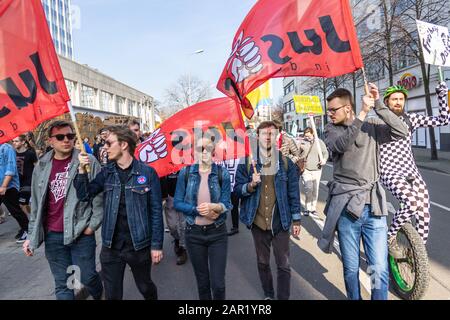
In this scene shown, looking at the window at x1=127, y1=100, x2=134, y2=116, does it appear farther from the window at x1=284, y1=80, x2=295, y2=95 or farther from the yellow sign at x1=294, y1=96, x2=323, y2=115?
the window at x1=284, y1=80, x2=295, y2=95

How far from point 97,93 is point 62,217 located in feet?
94.0

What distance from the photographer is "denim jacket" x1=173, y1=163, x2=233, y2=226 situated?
3078mm

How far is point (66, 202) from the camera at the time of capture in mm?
2949

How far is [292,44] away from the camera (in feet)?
10.8

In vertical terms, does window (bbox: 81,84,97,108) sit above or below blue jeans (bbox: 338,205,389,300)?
above

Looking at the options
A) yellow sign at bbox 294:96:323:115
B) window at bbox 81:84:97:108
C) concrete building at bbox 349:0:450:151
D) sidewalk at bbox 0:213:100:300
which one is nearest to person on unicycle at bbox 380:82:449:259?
sidewalk at bbox 0:213:100:300

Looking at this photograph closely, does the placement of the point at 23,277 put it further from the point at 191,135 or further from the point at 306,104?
the point at 306,104

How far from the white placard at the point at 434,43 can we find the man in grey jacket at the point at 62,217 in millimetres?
4136

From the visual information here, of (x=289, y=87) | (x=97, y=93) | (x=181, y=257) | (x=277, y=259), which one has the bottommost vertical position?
(x=181, y=257)

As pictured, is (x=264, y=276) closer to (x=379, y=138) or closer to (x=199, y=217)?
(x=199, y=217)

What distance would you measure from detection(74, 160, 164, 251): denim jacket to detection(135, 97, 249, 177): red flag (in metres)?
1.07

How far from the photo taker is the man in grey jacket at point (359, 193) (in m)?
2.74

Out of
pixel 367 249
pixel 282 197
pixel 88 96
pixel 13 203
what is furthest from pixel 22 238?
pixel 88 96
